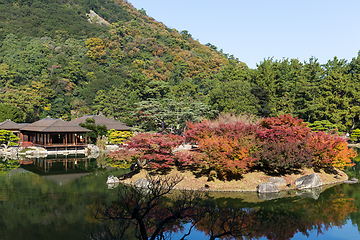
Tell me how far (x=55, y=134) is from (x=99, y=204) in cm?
2326

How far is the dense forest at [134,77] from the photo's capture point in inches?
1458

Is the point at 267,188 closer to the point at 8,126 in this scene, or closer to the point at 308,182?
the point at 308,182

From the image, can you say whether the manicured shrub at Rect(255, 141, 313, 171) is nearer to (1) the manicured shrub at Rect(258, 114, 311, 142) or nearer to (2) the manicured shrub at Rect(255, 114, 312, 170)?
(2) the manicured shrub at Rect(255, 114, 312, 170)

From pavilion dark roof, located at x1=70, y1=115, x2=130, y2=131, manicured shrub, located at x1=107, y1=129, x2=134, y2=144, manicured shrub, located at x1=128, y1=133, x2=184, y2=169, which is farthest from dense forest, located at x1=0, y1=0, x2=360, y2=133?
manicured shrub, located at x1=128, y1=133, x2=184, y2=169

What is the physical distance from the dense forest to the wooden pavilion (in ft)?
20.3

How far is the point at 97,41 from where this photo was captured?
88375 millimetres

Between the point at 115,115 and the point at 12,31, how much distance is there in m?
56.2

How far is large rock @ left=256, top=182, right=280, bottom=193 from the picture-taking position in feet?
52.4

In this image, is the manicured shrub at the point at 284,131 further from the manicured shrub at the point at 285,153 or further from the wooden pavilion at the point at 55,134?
the wooden pavilion at the point at 55,134

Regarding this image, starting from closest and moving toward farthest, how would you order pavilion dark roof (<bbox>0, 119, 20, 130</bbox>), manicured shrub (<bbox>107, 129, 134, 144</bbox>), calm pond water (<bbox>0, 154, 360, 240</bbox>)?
calm pond water (<bbox>0, 154, 360, 240</bbox>) < manicured shrub (<bbox>107, 129, 134, 144</bbox>) < pavilion dark roof (<bbox>0, 119, 20, 130</bbox>)

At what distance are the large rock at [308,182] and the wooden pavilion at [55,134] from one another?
2293 centimetres

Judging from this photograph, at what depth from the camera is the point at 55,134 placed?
112 feet

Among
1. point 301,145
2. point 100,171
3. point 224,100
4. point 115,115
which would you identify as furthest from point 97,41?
point 301,145

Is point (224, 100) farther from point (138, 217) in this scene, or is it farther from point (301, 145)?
point (138, 217)
